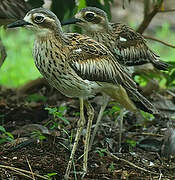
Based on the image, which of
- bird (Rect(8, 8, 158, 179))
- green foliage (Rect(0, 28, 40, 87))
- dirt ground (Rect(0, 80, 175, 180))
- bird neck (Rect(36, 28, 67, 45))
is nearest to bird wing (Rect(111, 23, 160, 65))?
dirt ground (Rect(0, 80, 175, 180))

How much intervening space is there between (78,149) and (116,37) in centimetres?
98

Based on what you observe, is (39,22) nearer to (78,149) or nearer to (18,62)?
(78,149)

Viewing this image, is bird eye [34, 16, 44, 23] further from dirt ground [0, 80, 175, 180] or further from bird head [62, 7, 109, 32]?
dirt ground [0, 80, 175, 180]

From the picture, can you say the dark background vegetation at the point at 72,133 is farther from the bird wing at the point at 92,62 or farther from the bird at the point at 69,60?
the bird wing at the point at 92,62

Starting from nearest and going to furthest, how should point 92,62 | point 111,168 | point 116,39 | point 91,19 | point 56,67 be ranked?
point 56,67 < point 92,62 < point 111,168 < point 91,19 < point 116,39

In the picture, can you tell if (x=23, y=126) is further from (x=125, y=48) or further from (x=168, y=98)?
(x=168, y=98)

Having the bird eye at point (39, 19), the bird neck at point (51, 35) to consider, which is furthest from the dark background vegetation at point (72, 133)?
the bird eye at point (39, 19)

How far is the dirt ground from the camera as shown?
12.3 ft

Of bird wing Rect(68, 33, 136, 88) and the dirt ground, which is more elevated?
bird wing Rect(68, 33, 136, 88)

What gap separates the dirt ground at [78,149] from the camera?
375 cm

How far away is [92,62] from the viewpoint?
370cm

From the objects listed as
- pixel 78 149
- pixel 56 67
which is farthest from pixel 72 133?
pixel 56 67

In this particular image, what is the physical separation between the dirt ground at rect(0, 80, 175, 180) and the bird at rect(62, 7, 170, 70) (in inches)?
22.4

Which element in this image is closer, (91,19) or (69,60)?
(69,60)
